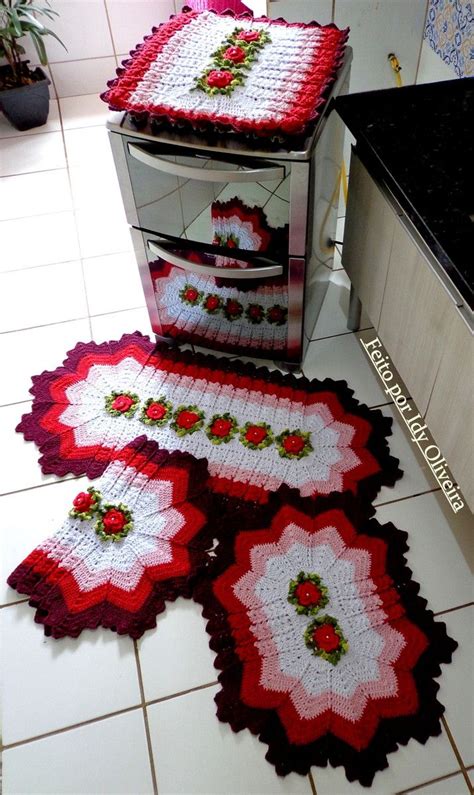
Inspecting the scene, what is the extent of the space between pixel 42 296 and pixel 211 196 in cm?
76

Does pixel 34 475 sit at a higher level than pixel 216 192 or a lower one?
lower

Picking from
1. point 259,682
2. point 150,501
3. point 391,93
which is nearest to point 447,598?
point 259,682

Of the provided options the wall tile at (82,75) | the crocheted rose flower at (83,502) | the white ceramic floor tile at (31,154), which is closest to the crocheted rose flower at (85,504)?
the crocheted rose flower at (83,502)

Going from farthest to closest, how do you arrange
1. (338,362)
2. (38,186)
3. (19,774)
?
(38,186)
(338,362)
(19,774)

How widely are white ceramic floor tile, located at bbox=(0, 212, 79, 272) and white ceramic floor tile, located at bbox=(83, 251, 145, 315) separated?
0.10 metres

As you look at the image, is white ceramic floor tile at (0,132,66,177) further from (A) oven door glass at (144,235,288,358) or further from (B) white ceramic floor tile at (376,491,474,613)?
(B) white ceramic floor tile at (376,491,474,613)

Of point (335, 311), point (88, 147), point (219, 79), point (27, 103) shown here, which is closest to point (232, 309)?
point (335, 311)

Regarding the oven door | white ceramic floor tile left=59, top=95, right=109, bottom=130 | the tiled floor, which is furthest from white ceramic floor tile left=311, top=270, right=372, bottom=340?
white ceramic floor tile left=59, top=95, right=109, bottom=130

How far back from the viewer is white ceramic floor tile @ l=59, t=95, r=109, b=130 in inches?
105

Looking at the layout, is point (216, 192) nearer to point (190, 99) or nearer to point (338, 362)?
point (190, 99)

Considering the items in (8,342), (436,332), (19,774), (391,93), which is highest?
(391,93)

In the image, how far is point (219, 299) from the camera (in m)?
1.63

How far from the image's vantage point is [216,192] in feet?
4.83

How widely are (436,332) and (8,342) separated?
4.01 feet
